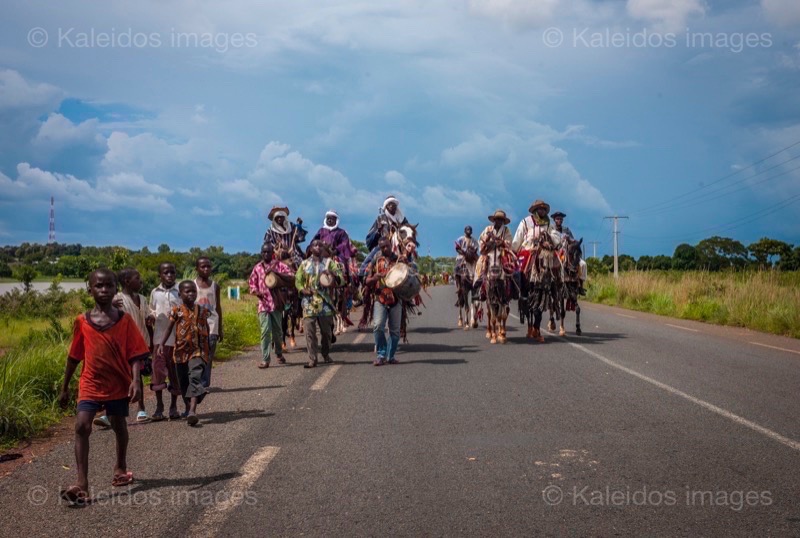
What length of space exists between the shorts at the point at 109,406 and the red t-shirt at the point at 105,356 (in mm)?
31

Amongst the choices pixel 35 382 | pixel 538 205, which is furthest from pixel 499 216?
pixel 35 382

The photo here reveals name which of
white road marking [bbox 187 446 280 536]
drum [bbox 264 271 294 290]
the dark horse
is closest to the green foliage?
white road marking [bbox 187 446 280 536]

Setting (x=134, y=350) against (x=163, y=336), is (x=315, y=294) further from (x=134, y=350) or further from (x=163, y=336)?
(x=134, y=350)

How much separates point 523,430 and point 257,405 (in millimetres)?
3179

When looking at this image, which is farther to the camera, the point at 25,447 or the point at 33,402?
the point at 33,402

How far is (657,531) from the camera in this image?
452cm

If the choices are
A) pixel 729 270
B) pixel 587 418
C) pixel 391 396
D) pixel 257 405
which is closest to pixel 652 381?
pixel 587 418

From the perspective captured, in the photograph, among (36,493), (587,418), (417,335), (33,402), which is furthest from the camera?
(417,335)

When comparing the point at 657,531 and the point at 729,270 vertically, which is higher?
the point at 729,270

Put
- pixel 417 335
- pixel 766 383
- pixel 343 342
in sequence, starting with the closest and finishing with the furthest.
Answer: pixel 766 383 < pixel 343 342 < pixel 417 335

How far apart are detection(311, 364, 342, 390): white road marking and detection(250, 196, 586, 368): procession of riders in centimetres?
38

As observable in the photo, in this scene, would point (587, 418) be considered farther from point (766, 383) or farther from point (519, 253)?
point (519, 253)

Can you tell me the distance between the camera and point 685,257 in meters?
93.4

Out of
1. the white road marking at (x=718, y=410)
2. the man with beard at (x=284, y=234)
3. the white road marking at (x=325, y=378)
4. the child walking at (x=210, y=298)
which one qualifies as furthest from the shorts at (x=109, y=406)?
the man with beard at (x=284, y=234)
